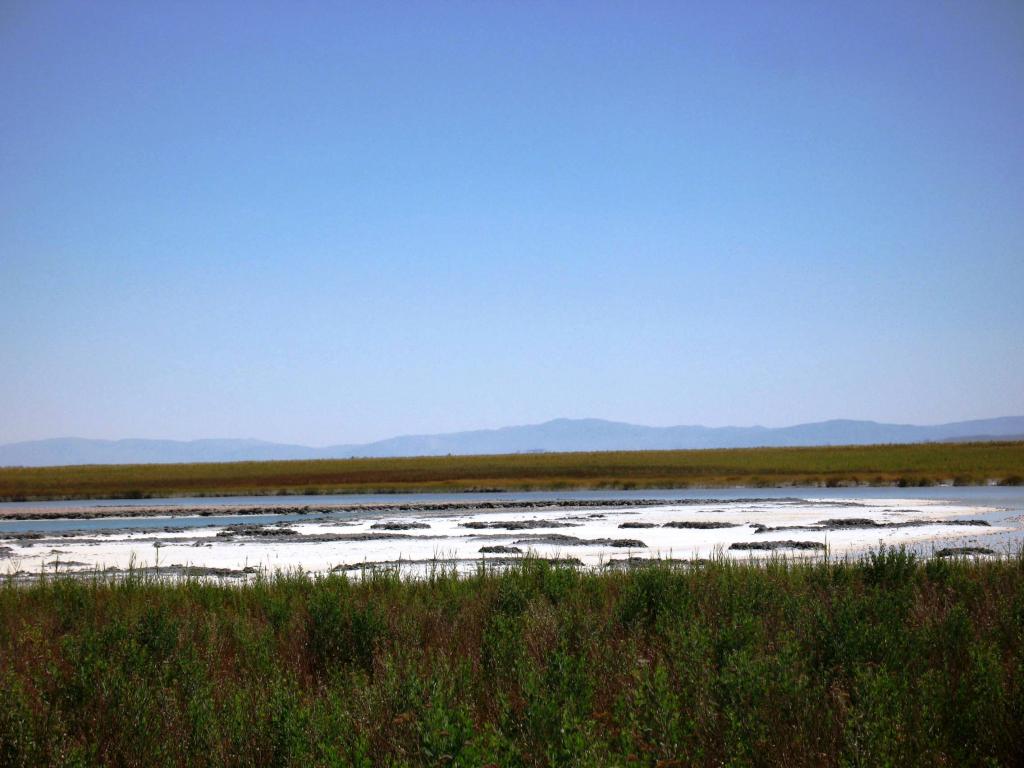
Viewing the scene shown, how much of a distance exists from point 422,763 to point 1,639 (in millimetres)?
7248

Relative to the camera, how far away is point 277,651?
9.42m

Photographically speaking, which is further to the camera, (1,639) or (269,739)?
(1,639)

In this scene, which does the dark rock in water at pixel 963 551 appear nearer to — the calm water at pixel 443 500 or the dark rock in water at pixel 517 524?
the calm water at pixel 443 500

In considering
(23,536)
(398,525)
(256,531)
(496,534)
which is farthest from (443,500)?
(23,536)

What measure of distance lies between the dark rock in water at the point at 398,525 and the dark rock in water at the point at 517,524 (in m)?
1.41

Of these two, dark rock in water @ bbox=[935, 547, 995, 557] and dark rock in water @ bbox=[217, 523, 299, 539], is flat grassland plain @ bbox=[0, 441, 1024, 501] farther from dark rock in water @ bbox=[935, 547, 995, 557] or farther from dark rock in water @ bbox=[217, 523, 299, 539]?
dark rock in water @ bbox=[935, 547, 995, 557]

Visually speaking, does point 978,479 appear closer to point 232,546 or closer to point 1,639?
point 232,546

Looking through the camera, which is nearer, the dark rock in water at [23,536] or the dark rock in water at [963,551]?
the dark rock in water at [963,551]

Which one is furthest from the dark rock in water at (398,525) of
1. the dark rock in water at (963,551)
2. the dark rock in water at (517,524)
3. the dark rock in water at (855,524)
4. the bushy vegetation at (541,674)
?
the bushy vegetation at (541,674)

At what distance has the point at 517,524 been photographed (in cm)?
3002

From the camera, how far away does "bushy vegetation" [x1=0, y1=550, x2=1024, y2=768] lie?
18.2ft

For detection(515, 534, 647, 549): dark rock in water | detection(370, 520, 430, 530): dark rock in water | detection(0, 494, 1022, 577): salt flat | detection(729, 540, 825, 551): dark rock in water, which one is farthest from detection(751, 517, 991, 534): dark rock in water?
detection(370, 520, 430, 530): dark rock in water

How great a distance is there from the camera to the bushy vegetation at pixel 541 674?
554 cm

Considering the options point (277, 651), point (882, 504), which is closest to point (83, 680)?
point (277, 651)
